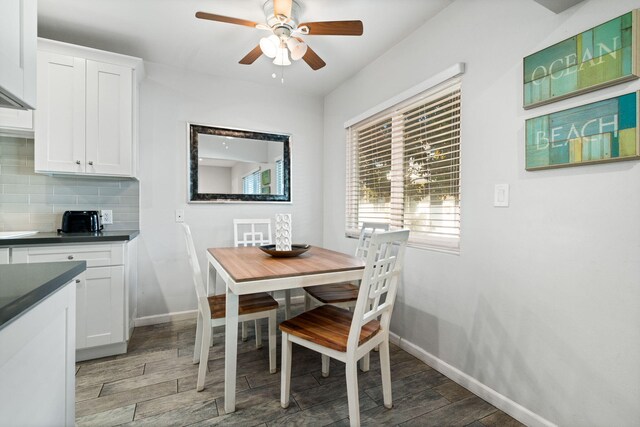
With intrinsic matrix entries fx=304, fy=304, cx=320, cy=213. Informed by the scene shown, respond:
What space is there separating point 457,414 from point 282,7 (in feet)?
8.43

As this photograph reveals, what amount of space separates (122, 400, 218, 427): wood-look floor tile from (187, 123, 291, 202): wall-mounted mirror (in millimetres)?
1923

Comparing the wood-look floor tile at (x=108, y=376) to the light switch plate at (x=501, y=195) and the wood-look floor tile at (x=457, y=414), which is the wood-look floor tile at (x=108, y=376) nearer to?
the wood-look floor tile at (x=457, y=414)

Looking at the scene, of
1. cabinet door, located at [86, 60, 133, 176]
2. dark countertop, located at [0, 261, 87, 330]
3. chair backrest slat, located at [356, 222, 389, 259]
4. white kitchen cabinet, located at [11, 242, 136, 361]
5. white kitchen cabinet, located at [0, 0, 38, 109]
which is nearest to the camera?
dark countertop, located at [0, 261, 87, 330]

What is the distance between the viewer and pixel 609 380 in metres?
1.29

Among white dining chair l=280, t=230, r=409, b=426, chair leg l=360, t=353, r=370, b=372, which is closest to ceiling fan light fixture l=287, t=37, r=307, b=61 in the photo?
white dining chair l=280, t=230, r=409, b=426

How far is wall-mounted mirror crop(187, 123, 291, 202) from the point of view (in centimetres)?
311

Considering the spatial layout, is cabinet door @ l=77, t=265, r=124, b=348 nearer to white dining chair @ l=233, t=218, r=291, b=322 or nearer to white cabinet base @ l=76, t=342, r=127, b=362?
white cabinet base @ l=76, t=342, r=127, b=362

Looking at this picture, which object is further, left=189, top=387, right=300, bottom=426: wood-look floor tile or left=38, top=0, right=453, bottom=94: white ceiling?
left=38, top=0, right=453, bottom=94: white ceiling

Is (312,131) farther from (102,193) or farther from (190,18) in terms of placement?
(102,193)

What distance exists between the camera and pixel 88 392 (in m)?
1.83

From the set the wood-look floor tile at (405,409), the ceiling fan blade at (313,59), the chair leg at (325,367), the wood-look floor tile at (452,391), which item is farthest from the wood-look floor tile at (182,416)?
the ceiling fan blade at (313,59)

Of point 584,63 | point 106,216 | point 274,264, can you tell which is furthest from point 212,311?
point 584,63

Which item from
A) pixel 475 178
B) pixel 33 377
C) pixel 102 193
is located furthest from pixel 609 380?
pixel 102 193

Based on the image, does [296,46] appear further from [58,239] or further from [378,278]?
[58,239]
